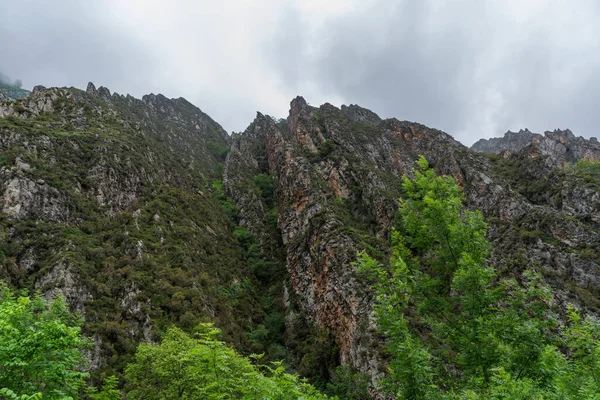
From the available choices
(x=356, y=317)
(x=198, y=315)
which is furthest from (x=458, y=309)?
(x=198, y=315)

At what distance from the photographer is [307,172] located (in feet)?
199

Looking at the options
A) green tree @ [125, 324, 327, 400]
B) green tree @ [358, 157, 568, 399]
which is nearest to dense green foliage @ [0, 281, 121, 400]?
green tree @ [125, 324, 327, 400]

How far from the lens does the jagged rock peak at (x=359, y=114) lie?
382ft

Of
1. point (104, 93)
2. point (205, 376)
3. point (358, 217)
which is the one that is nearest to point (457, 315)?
point (205, 376)

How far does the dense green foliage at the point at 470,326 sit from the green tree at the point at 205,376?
11.0ft

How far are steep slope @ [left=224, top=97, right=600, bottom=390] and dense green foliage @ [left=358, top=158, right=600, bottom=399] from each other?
73.1 ft

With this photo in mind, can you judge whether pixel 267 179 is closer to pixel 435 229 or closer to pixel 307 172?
pixel 307 172

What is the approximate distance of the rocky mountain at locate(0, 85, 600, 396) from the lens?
32.8 m

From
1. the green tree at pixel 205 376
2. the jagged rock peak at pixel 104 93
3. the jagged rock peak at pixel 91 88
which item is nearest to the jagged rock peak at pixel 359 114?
the jagged rock peak at pixel 104 93

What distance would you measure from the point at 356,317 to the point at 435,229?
88.5 feet

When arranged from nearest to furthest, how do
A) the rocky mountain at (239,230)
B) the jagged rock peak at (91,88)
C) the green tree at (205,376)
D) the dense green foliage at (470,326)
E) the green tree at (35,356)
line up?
the green tree at (35,356) < the dense green foliage at (470,326) < the green tree at (205,376) < the rocky mountain at (239,230) < the jagged rock peak at (91,88)

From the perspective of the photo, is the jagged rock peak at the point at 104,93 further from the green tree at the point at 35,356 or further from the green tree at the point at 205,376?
the green tree at the point at 35,356

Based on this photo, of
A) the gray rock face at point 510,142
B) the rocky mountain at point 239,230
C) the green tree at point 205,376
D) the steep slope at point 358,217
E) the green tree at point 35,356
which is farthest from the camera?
the gray rock face at point 510,142

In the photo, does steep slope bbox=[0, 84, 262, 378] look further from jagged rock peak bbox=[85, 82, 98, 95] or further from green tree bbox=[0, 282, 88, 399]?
jagged rock peak bbox=[85, 82, 98, 95]
